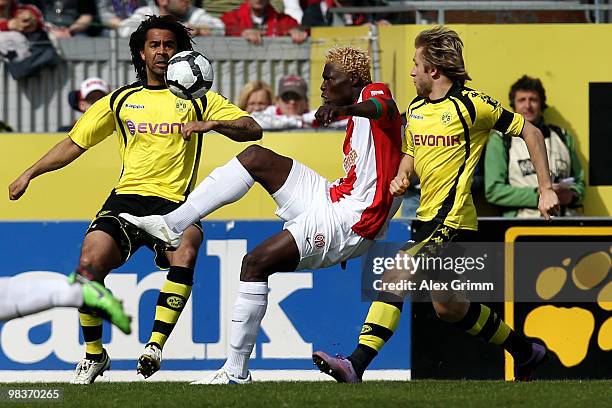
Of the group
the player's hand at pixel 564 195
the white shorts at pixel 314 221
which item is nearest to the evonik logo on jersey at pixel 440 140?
the white shorts at pixel 314 221

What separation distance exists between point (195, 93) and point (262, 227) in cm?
208

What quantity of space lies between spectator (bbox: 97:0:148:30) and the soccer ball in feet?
14.6

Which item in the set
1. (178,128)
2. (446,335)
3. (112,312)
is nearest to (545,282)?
(446,335)

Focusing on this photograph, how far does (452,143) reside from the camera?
27.6 ft

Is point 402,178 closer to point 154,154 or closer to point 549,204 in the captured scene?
point 549,204

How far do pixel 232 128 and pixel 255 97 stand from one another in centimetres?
341

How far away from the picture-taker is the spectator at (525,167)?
10984mm

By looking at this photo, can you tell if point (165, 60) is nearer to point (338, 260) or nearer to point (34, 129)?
point (338, 260)

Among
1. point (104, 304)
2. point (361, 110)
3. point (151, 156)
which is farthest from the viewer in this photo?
point (151, 156)

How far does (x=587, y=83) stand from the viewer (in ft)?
37.8

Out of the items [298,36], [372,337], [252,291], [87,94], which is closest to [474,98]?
[372,337]

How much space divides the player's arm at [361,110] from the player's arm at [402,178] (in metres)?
0.34

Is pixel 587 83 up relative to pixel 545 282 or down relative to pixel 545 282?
up

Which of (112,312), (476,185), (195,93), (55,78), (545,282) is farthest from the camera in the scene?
(55,78)
